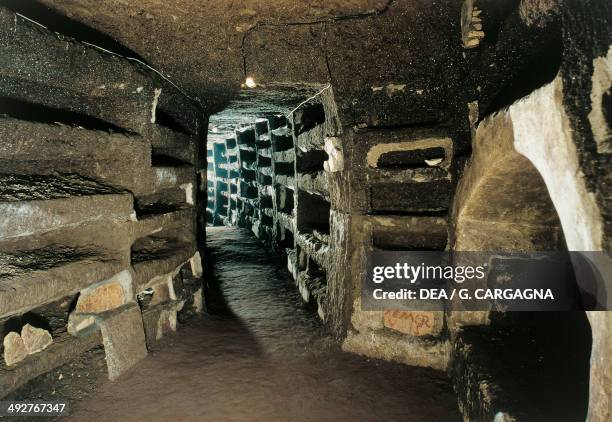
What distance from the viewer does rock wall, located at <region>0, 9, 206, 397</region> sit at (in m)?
1.76

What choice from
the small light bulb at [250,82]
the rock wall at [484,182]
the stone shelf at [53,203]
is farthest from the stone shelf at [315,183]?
the stone shelf at [53,203]

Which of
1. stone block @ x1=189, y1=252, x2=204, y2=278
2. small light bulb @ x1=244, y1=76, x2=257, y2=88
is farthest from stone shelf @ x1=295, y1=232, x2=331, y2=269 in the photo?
small light bulb @ x1=244, y1=76, x2=257, y2=88

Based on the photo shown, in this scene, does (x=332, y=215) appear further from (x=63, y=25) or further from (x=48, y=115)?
(x=63, y=25)

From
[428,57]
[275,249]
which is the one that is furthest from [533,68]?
[275,249]

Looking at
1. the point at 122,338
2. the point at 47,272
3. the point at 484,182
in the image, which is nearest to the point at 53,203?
the point at 47,272

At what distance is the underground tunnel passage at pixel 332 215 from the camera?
1.77 meters

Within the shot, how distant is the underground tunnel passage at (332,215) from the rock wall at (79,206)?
0.04 feet

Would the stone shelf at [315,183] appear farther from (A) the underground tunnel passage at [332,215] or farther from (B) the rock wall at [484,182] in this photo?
(A) the underground tunnel passage at [332,215]

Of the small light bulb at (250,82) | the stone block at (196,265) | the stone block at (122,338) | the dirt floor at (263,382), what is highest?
the small light bulb at (250,82)

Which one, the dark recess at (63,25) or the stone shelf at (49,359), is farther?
the dark recess at (63,25)

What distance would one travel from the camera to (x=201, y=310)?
3178mm

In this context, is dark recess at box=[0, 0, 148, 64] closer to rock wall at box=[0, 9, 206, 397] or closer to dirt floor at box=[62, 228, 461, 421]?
rock wall at box=[0, 9, 206, 397]

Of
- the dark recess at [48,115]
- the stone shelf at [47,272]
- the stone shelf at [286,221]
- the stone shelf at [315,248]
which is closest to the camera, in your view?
the stone shelf at [47,272]

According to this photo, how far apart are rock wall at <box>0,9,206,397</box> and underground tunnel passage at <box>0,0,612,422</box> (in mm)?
12
